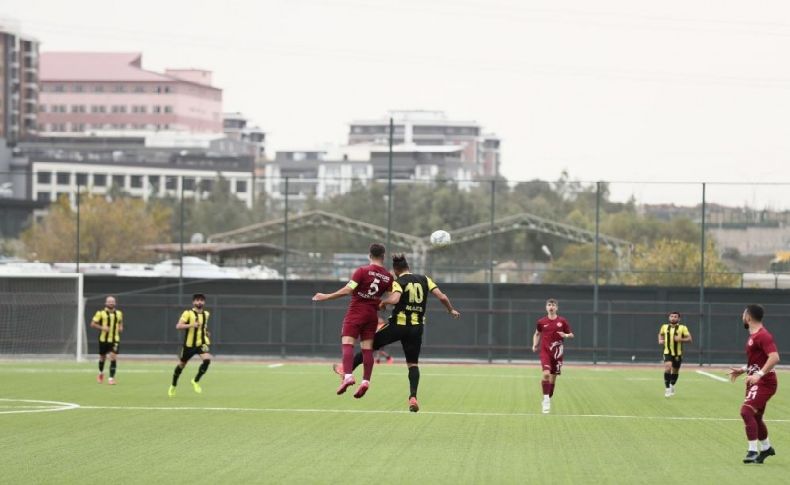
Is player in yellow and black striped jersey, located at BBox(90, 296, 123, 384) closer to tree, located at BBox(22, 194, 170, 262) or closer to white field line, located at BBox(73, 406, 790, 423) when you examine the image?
white field line, located at BBox(73, 406, 790, 423)

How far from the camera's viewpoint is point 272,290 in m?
51.0

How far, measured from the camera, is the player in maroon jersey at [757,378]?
16.2 metres

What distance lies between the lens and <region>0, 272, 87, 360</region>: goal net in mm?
44688

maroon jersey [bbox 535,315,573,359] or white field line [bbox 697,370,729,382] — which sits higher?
maroon jersey [bbox 535,315,573,359]

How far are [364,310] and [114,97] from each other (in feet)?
593

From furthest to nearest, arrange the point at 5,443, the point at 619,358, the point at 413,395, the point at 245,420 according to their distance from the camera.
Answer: the point at 619,358 < the point at 245,420 < the point at 413,395 < the point at 5,443

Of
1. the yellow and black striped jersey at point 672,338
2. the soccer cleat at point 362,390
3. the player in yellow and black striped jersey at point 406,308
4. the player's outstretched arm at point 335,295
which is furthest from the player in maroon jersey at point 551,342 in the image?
the player's outstretched arm at point 335,295

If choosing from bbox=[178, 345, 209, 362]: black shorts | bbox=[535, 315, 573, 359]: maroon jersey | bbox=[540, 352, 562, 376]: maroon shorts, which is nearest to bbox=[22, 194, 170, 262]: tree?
bbox=[178, 345, 209, 362]: black shorts

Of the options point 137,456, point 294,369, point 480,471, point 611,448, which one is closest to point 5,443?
point 137,456

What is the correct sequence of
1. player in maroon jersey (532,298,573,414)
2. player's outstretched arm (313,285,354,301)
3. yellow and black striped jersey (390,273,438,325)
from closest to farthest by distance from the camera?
player's outstretched arm (313,285,354,301), yellow and black striped jersey (390,273,438,325), player in maroon jersey (532,298,573,414)

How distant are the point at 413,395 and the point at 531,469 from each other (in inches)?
167

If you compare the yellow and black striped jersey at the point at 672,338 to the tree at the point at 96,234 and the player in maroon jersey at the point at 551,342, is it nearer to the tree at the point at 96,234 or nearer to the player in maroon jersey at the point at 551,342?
the player in maroon jersey at the point at 551,342

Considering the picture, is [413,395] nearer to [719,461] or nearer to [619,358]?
[719,461]

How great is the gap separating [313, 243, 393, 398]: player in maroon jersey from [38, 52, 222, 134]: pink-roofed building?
17551 centimetres
